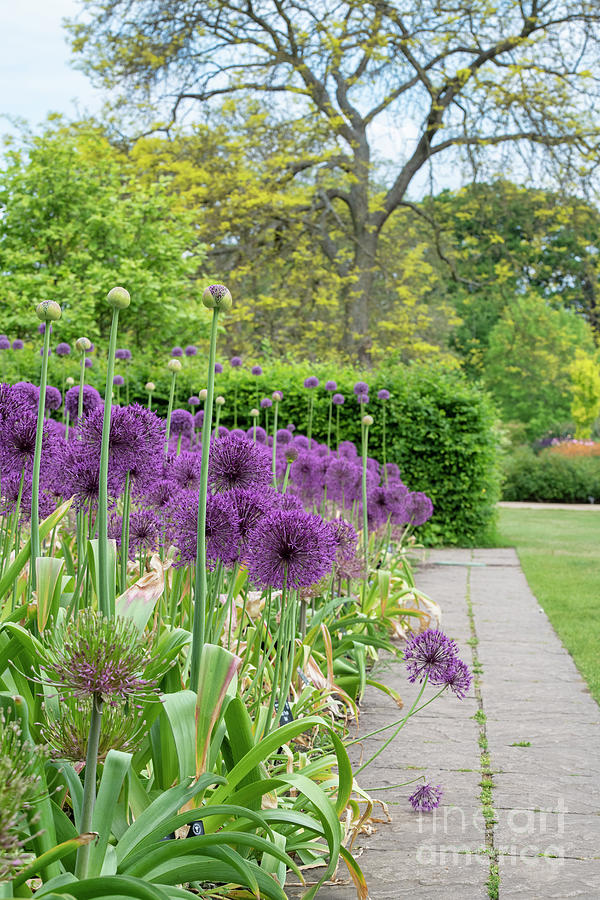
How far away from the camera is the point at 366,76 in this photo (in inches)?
630

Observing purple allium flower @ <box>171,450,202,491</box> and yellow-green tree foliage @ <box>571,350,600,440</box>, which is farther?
yellow-green tree foliage @ <box>571,350,600,440</box>

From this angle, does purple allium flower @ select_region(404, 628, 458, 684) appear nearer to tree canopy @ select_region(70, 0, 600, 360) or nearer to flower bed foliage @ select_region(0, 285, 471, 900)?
flower bed foliage @ select_region(0, 285, 471, 900)

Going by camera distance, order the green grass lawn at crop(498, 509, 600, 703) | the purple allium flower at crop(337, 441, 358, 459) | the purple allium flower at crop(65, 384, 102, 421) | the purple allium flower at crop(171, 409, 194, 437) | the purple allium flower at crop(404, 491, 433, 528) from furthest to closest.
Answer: the purple allium flower at crop(337, 441, 358, 459), the purple allium flower at crop(404, 491, 433, 528), the green grass lawn at crop(498, 509, 600, 703), the purple allium flower at crop(171, 409, 194, 437), the purple allium flower at crop(65, 384, 102, 421)

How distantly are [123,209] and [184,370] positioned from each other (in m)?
2.76

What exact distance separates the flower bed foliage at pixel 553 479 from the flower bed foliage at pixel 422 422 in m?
8.48

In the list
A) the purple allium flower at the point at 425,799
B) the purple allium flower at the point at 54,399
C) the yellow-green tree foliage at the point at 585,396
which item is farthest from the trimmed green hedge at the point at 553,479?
the purple allium flower at the point at 425,799

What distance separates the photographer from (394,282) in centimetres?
1998

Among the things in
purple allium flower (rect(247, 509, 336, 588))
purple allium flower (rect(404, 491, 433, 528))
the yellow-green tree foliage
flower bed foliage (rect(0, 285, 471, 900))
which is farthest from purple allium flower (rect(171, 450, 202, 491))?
the yellow-green tree foliage

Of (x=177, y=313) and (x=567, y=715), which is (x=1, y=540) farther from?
(x=177, y=313)

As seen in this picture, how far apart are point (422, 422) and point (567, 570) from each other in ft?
8.65

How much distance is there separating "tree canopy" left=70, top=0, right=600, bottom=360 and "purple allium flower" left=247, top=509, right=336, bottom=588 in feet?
48.9

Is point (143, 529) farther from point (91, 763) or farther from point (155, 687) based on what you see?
point (91, 763)

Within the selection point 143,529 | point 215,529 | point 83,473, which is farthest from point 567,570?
point 83,473

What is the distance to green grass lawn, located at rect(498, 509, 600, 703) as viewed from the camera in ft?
17.6
